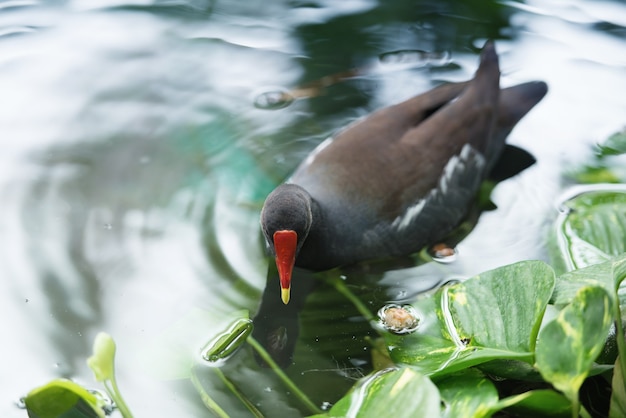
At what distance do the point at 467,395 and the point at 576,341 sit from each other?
0.27m

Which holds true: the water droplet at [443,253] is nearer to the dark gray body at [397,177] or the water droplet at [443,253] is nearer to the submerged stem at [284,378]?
the dark gray body at [397,177]

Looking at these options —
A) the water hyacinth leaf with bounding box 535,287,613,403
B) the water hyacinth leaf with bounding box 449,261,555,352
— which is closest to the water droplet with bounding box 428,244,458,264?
the water hyacinth leaf with bounding box 449,261,555,352

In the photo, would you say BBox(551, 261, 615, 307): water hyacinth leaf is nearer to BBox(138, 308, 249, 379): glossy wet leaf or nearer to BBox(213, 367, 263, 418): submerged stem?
BBox(213, 367, 263, 418): submerged stem

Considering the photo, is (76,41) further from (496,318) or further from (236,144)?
(496,318)

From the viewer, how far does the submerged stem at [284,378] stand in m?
1.77

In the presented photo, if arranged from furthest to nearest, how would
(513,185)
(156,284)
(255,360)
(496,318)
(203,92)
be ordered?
(203,92), (513,185), (156,284), (255,360), (496,318)

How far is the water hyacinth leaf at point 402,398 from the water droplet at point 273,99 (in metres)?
1.47

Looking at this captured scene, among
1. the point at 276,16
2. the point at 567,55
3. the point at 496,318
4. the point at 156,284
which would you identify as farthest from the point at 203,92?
the point at 496,318

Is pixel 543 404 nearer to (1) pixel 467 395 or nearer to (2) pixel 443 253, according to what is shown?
(1) pixel 467 395

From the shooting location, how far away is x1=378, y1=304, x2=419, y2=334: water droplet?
1.96 m

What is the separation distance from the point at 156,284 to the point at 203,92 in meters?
0.91

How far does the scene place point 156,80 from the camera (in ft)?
9.46

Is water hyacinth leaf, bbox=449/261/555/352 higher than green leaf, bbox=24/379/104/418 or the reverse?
higher

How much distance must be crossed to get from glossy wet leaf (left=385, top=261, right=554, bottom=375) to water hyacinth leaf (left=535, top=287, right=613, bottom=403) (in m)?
0.12
